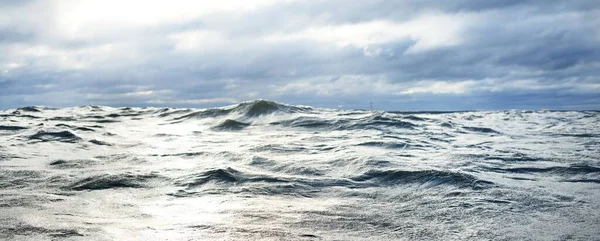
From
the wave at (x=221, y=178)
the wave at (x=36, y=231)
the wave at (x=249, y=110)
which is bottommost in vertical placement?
the wave at (x=36, y=231)

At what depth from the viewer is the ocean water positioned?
391 cm

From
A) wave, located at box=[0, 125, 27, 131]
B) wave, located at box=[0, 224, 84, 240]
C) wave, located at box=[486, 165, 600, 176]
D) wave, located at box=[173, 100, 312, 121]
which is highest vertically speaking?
wave, located at box=[173, 100, 312, 121]

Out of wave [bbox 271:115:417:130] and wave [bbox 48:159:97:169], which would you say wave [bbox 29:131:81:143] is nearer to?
wave [bbox 48:159:97:169]

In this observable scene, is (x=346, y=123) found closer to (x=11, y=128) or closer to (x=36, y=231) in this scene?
(x=11, y=128)

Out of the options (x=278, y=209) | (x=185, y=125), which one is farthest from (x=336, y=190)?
(x=185, y=125)

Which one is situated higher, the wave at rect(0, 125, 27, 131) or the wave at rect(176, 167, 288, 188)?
the wave at rect(0, 125, 27, 131)

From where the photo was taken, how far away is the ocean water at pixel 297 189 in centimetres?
391

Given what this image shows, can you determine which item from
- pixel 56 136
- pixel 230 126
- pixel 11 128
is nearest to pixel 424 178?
pixel 56 136

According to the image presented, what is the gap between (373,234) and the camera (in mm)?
3859

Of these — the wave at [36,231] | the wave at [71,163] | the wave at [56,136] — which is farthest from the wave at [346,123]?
the wave at [36,231]

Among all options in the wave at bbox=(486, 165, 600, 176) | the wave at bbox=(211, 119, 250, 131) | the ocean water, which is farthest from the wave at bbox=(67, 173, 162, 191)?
the wave at bbox=(211, 119, 250, 131)

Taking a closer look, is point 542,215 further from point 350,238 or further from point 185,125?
point 185,125

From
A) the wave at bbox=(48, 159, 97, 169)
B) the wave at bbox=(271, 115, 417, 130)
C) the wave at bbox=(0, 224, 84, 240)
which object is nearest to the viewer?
the wave at bbox=(0, 224, 84, 240)

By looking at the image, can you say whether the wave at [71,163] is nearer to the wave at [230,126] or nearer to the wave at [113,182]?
the wave at [113,182]
